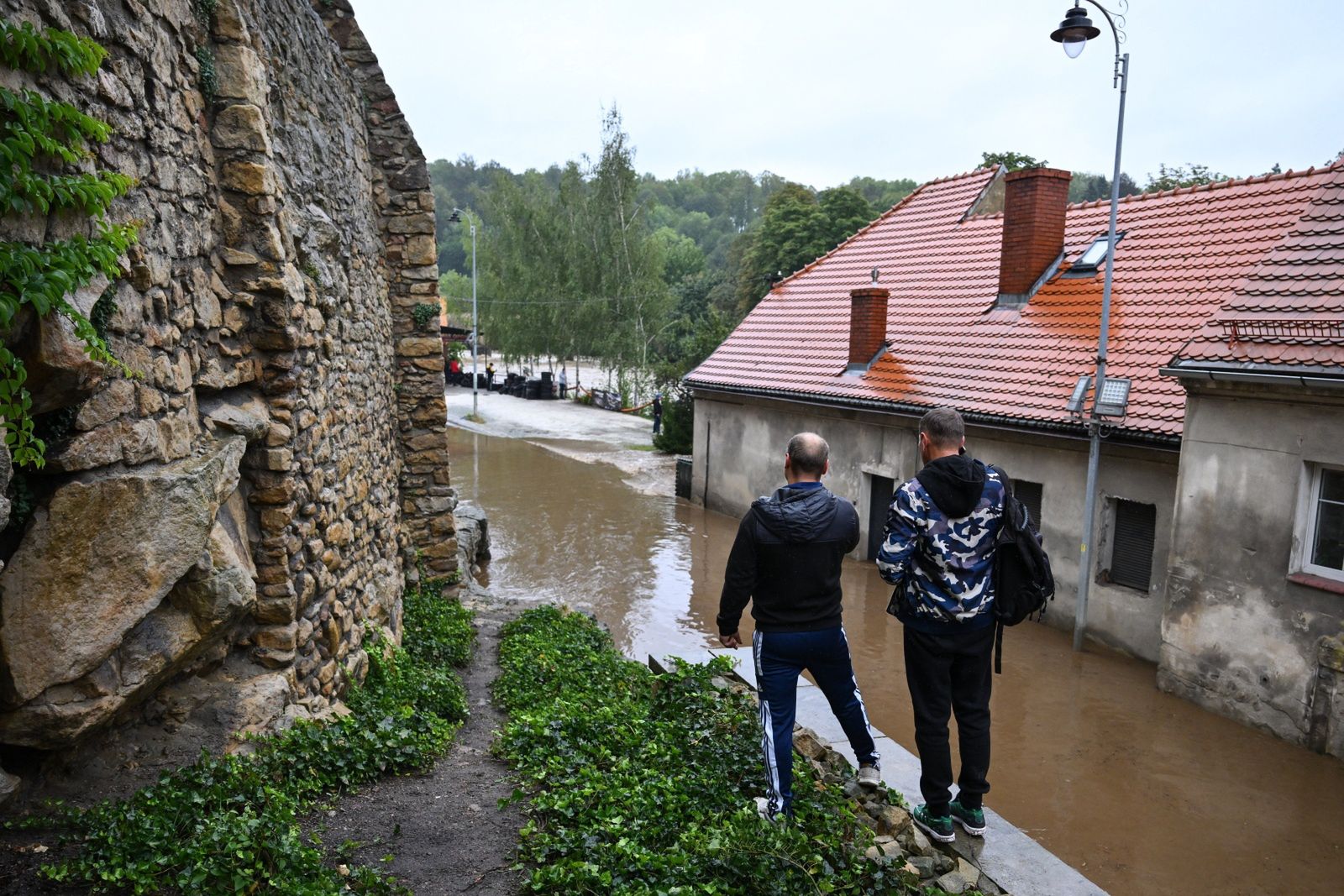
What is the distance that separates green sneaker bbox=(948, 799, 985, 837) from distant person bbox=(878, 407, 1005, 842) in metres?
0.23

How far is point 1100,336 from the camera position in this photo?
35.1 ft

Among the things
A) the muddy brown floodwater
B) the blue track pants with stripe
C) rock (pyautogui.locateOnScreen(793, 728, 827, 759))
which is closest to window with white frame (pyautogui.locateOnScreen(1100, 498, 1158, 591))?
the muddy brown floodwater

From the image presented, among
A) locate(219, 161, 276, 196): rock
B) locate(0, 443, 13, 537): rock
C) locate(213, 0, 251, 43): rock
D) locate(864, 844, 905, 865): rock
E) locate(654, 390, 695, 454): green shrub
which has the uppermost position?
locate(213, 0, 251, 43): rock

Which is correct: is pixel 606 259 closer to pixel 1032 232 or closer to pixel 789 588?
pixel 1032 232

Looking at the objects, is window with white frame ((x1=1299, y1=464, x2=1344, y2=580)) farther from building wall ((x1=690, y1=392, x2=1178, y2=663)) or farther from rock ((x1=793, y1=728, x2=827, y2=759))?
rock ((x1=793, y1=728, x2=827, y2=759))

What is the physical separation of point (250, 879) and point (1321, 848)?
7.33 meters

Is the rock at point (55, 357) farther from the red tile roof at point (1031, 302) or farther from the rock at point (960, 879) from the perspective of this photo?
the red tile roof at point (1031, 302)

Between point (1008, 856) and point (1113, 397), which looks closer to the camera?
point (1008, 856)

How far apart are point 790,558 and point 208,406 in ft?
9.14

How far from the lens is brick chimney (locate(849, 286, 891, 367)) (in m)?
15.7

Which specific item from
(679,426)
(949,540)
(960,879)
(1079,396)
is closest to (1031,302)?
(1079,396)

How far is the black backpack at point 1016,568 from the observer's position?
167 inches

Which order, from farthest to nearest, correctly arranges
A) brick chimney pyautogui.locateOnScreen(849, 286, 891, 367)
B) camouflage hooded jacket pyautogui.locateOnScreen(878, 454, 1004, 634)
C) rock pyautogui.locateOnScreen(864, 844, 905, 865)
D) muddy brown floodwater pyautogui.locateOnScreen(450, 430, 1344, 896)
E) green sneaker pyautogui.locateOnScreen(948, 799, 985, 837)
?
brick chimney pyautogui.locateOnScreen(849, 286, 891, 367)
muddy brown floodwater pyautogui.locateOnScreen(450, 430, 1344, 896)
green sneaker pyautogui.locateOnScreen(948, 799, 985, 837)
camouflage hooded jacket pyautogui.locateOnScreen(878, 454, 1004, 634)
rock pyautogui.locateOnScreen(864, 844, 905, 865)

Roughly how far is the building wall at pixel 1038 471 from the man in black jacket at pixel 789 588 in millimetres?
7623
